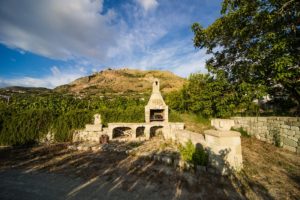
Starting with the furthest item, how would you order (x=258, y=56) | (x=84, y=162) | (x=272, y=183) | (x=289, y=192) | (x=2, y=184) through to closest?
1. (x=258, y=56)
2. (x=84, y=162)
3. (x=2, y=184)
4. (x=272, y=183)
5. (x=289, y=192)

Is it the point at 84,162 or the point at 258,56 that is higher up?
the point at 258,56

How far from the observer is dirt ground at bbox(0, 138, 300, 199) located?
Result: 4.07 m

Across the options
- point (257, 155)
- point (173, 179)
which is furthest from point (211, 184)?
point (257, 155)

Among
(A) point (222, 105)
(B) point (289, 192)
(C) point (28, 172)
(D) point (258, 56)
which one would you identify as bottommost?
(C) point (28, 172)

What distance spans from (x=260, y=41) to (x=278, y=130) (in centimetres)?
481

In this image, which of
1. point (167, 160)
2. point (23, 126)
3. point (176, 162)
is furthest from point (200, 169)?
point (23, 126)

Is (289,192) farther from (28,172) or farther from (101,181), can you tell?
(28,172)

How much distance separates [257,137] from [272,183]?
6.16 m

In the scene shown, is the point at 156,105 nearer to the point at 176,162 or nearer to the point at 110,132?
the point at 110,132

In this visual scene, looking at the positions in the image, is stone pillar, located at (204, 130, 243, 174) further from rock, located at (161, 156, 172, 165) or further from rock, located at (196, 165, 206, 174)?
rock, located at (161, 156, 172, 165)

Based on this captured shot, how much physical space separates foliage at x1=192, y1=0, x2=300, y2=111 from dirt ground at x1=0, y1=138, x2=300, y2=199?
3814 mm

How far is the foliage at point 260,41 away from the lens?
695cm

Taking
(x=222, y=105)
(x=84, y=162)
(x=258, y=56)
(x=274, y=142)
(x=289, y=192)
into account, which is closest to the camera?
(x=289, y=192)

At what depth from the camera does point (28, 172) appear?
5910mm
